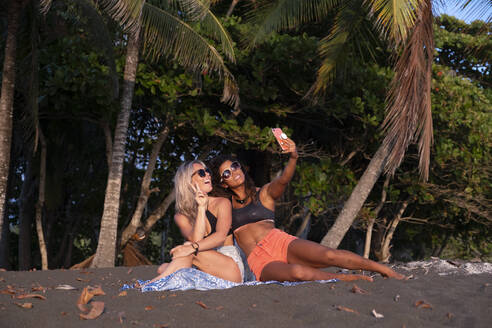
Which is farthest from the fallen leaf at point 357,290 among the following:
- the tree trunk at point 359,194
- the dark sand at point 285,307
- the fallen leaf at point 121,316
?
the tree trunk at point 359,194

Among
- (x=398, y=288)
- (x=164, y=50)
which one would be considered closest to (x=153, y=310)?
(x=398, y=288)

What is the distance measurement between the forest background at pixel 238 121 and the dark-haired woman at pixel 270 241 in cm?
409

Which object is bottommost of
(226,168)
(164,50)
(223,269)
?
(223,269)

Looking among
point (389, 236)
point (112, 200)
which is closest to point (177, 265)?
point (112, 200)

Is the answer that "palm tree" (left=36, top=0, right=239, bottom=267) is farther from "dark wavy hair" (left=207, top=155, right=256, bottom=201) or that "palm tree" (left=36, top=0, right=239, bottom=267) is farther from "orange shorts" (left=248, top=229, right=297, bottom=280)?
"orange shorts" (left=248, top=229, right=297, bottom=280)

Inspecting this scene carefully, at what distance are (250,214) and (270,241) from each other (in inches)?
14.9

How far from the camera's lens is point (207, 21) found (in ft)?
28.6

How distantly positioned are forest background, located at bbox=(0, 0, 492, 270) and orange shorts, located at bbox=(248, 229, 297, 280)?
15.2ft

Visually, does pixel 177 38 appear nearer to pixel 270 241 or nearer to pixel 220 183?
pixel 220 183

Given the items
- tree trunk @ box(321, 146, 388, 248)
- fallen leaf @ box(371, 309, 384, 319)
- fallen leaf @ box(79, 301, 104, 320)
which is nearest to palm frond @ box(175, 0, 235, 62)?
tree trunk @ box(321, 146, 388, 248)

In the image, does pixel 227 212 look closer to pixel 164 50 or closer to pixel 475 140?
pixel 164 50

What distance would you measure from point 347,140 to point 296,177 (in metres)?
1.77

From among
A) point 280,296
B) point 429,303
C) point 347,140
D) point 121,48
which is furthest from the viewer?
point 347,140

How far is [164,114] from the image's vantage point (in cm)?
1022
